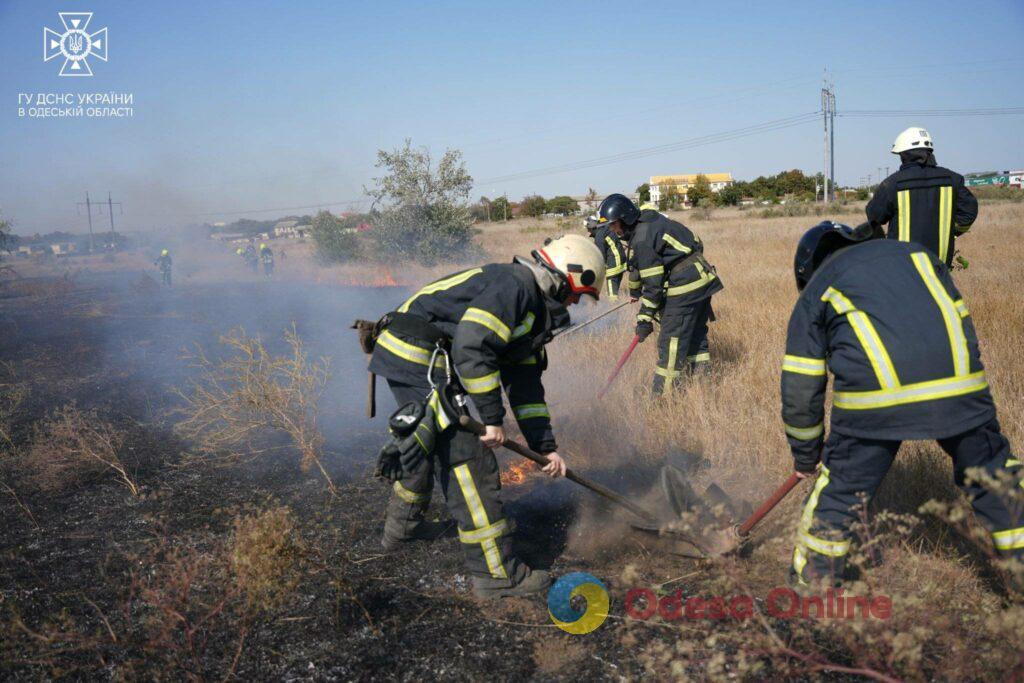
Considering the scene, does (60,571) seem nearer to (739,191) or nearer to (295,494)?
(295,494)

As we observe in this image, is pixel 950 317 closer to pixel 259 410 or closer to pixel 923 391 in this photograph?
pixel 923 391

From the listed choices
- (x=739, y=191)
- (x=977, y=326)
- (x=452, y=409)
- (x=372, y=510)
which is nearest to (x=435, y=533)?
(x=372, y=510)

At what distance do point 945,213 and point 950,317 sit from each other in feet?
9.92

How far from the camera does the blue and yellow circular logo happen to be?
10.0 feet

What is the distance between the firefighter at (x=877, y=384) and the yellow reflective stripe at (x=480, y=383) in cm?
127

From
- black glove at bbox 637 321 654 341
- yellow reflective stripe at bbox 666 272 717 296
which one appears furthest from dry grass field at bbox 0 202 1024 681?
yellow reflective stripe at bbox 666 272 717 296

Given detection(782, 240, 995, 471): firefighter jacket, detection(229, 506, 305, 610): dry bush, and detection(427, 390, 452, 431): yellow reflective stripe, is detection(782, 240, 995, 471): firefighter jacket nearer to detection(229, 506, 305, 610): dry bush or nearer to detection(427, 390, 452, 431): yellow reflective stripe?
detection(427, 390, 452, 431): yellow reflective stripe

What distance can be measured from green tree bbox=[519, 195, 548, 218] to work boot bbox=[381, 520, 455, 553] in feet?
155

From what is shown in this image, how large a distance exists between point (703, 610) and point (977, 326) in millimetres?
5508

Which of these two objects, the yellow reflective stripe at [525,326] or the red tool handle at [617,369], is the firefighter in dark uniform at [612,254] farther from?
the yellow reflective stripe at [525,326]

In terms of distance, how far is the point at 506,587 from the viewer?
10.9 ft

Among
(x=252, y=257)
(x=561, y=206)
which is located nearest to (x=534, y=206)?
(x=561, y=206)

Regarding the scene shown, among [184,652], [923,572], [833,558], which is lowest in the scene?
[184,652]

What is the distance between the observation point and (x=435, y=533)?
4.04 m
